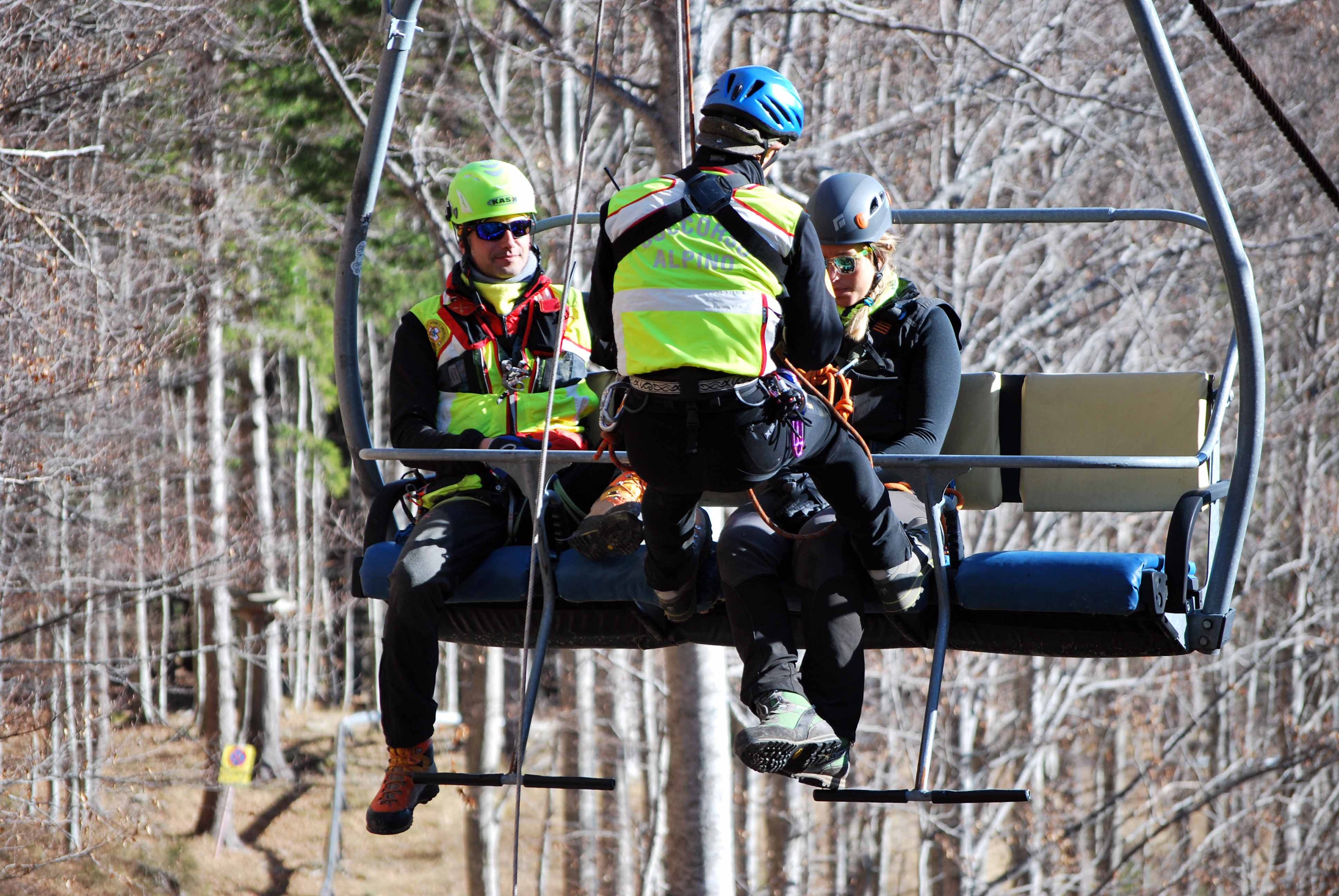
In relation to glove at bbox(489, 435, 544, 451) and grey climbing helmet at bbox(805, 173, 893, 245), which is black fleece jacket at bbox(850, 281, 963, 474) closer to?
grey climbing helmet at bbox(805, 173, 893, 245)

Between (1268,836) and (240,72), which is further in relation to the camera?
(1268,836)

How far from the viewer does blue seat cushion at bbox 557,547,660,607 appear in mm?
3969

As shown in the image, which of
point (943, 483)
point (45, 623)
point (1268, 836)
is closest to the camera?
point (943, 483)

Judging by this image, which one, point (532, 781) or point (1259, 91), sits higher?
point (1259, 91)

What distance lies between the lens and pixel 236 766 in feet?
40.8

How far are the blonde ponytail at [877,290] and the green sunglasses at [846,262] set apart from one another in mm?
32

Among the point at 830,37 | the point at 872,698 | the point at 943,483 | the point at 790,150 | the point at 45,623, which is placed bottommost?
the point at 872,698

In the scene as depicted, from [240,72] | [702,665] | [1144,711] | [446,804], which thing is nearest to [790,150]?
[702,665]

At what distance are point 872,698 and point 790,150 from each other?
6.97 m

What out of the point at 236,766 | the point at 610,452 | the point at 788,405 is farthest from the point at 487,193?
the point at 236,766

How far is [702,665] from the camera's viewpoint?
31.8 feet

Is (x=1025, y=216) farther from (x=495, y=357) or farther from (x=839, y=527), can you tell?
(x=495, y=357)

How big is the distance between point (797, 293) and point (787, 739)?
96 centimetres

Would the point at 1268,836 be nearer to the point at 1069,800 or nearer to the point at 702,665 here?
the point at 1069,800
